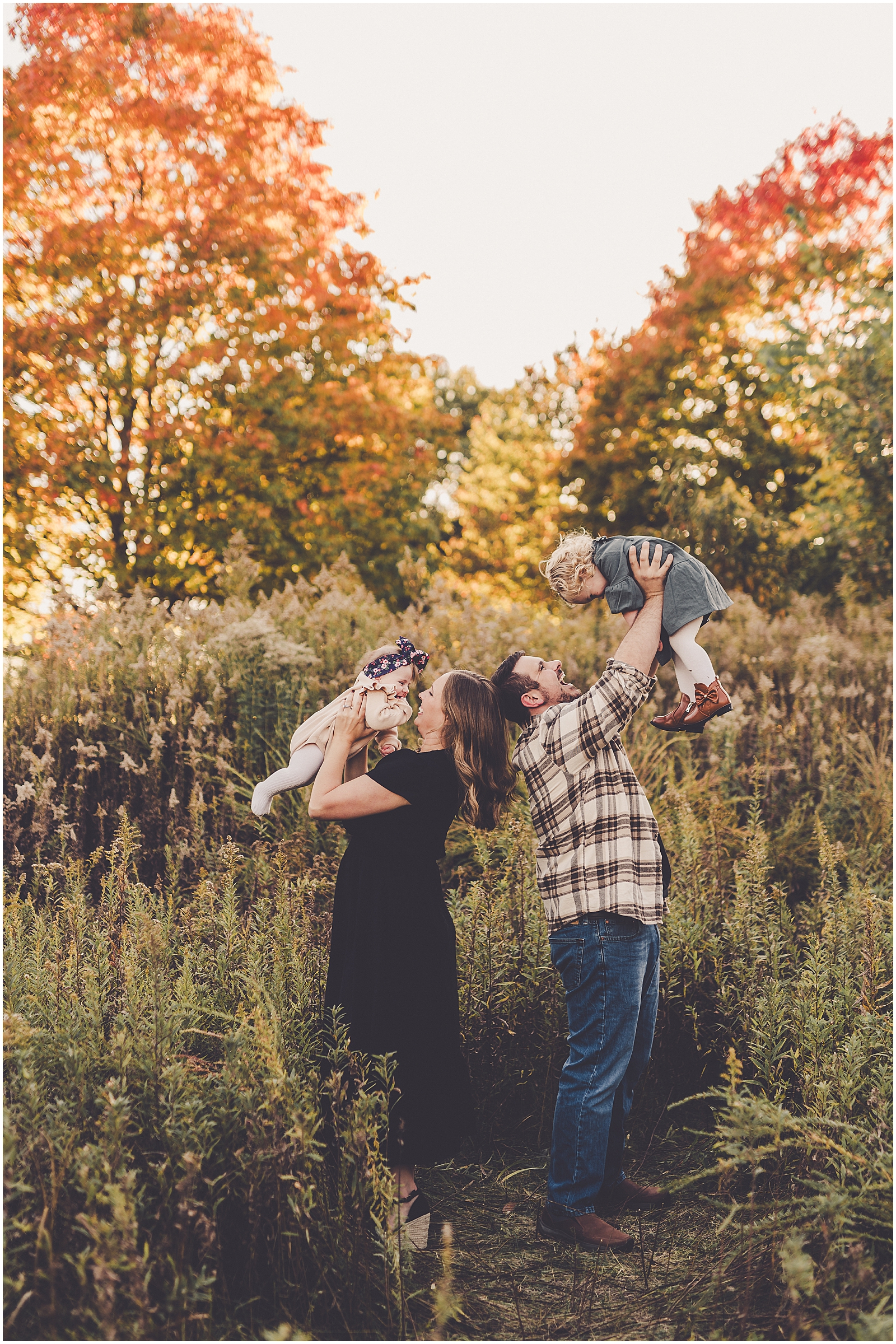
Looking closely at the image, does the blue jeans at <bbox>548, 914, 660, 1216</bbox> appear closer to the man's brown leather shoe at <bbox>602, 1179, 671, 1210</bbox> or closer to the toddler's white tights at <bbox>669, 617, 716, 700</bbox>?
the man's brown leather shoe at <bbox>602, 1179, 671, 1210</bbox>

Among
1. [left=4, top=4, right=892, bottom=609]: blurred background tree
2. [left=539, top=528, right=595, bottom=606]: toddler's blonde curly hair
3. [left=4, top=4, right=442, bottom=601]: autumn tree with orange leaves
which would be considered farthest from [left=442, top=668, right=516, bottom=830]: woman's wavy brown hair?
[left=4, top=4, right=442, bottom=601]: autumn tree with orange leaves

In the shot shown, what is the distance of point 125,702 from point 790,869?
398 cm

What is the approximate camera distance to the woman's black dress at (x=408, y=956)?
2.80 meters

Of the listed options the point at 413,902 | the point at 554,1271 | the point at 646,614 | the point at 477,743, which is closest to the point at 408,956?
the point at 413,902

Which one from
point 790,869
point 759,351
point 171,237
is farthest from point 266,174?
point 790,869

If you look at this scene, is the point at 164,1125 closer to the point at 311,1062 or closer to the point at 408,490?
the point at 311,1062

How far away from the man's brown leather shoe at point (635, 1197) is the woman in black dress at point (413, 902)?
0.61 meters

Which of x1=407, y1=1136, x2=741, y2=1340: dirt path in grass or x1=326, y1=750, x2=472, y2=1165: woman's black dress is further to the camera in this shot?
x1=326, y1=750, x2=472, y2=1165: woman's black dress

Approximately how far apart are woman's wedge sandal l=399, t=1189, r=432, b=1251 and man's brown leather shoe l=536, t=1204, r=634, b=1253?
0.37 metres

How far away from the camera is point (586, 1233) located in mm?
2777

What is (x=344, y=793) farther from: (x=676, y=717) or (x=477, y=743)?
(x=676, y=717)

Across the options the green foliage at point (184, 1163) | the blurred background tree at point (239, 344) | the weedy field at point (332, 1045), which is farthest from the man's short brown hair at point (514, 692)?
the blurred background tree at point (239, 344)

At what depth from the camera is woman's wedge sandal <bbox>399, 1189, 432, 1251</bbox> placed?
2.70 metres

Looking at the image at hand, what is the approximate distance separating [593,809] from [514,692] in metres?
0.45
